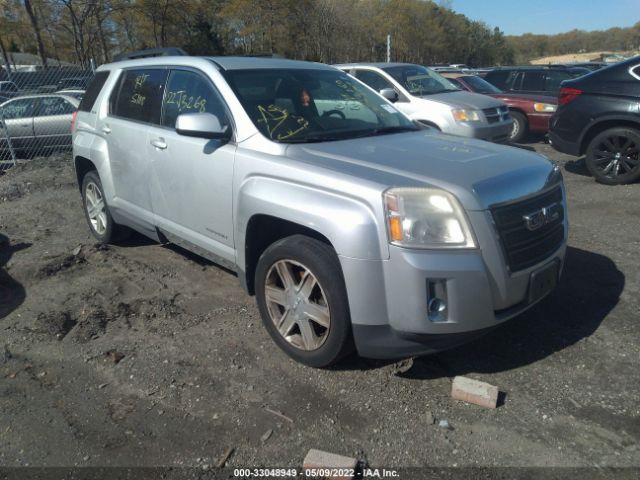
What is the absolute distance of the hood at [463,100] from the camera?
886 centimetres

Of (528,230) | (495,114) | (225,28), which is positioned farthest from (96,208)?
(225,28)

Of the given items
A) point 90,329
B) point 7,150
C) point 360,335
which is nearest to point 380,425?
point 360,335

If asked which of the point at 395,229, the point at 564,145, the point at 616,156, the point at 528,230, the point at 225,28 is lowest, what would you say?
the point at 616,156

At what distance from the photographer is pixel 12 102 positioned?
1105 centimetres

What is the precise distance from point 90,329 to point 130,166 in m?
1.47

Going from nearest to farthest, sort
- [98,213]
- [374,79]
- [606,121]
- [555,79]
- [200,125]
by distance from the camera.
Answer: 1. [200,125]
2. [98,213]
3. [606,121]
4. [374,79]
5. [555,79]

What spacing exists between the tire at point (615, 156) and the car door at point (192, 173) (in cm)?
594

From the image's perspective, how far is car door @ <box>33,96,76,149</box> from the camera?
1082cm

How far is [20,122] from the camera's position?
1070 centimetres

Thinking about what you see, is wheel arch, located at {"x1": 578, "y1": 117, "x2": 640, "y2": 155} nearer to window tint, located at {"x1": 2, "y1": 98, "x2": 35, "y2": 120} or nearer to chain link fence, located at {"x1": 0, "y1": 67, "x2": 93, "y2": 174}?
chain link fence, located at {"x1": 0, "y1": 67, "x2": 93, "y2": 174}

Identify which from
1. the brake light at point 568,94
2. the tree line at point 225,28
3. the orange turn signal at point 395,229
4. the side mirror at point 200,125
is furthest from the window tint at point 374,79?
the tree line at point 225,28

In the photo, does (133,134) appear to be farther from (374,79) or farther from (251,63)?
(374,79)

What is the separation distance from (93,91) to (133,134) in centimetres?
127

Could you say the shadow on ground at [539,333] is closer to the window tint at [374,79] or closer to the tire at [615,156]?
the tire at [615,156]
